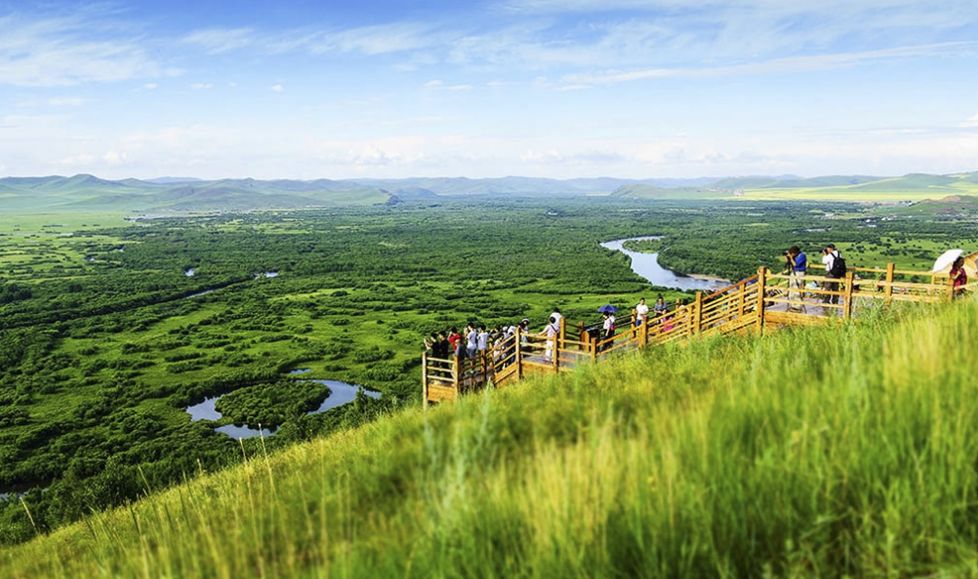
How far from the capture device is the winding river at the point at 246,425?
47500mm

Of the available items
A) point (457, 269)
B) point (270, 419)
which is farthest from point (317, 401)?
point (457, 269)

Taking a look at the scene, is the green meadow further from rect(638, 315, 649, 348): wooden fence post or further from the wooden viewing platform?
rect(638, 315, 649, 348): wooden fence post

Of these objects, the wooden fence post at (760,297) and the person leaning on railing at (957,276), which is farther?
the wooden fence post at (760,297)

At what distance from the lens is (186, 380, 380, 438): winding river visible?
4750 cm

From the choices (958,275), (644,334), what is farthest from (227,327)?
Result: (958,275)

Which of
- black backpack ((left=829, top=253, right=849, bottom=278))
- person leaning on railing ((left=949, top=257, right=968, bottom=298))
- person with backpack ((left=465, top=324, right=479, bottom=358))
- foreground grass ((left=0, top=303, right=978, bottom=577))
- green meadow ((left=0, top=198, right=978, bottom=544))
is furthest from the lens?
green meadow ((left=0, top=198, right=978, bottom=544))

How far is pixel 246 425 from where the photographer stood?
48969 mm

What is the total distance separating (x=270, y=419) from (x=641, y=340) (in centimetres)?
4014

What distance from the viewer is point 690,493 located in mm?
3084

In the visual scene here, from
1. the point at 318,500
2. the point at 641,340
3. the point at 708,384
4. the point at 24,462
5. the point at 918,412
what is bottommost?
the point at 24,462

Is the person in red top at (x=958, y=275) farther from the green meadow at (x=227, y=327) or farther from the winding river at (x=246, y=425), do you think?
the winding river at (x=246, y=425)

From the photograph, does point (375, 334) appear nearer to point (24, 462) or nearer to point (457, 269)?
point (24, 462)

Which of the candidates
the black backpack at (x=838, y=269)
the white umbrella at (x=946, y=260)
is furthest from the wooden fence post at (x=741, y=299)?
the white umbrella at (x=946, y=260)

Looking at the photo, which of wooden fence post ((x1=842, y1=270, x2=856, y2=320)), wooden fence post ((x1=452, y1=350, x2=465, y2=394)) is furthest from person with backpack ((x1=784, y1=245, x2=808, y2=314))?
wooden fence post ((x1=452, y1=350, x2=465, y2=394))
